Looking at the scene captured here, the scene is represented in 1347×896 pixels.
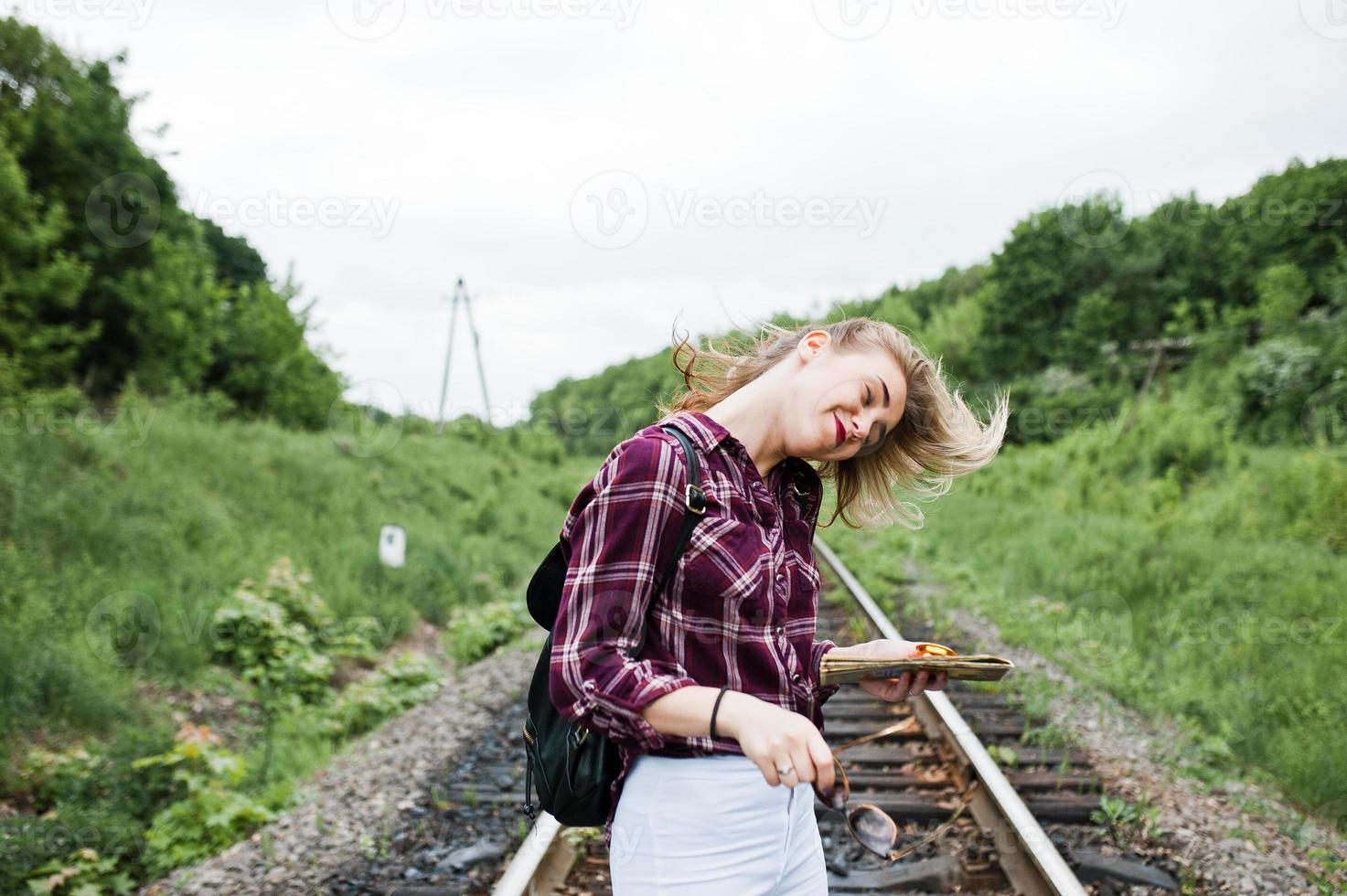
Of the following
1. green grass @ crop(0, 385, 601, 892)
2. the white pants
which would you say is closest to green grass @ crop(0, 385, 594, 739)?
green grass @ crop(0, 385, 601, 892)

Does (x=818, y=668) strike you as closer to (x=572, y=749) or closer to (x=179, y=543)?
(x=572, y=749)

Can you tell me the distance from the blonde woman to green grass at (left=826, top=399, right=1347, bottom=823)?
4196mm

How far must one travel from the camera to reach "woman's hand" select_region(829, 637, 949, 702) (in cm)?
141

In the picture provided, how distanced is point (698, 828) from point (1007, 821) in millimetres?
2437

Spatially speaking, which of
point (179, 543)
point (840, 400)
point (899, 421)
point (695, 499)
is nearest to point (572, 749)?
point (695, 499)

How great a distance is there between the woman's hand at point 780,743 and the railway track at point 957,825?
1462 millimetres

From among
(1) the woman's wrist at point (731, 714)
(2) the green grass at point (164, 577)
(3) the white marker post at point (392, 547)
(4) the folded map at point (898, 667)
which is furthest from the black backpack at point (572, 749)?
(3) the white marker post at point (392, 547)

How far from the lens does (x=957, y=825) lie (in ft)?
11.2

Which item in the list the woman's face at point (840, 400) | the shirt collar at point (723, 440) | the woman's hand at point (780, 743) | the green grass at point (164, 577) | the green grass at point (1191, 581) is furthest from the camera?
the green grass at point (1191, 581)

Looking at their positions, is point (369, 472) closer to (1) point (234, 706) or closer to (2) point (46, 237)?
(2) point (46, 237)

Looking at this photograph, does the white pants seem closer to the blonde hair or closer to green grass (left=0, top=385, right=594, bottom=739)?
the blonde hair

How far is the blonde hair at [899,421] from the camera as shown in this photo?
152 centimetres

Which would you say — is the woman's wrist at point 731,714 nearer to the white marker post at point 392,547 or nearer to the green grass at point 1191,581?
the green grass at point 1191,581

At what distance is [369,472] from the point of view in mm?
14227
